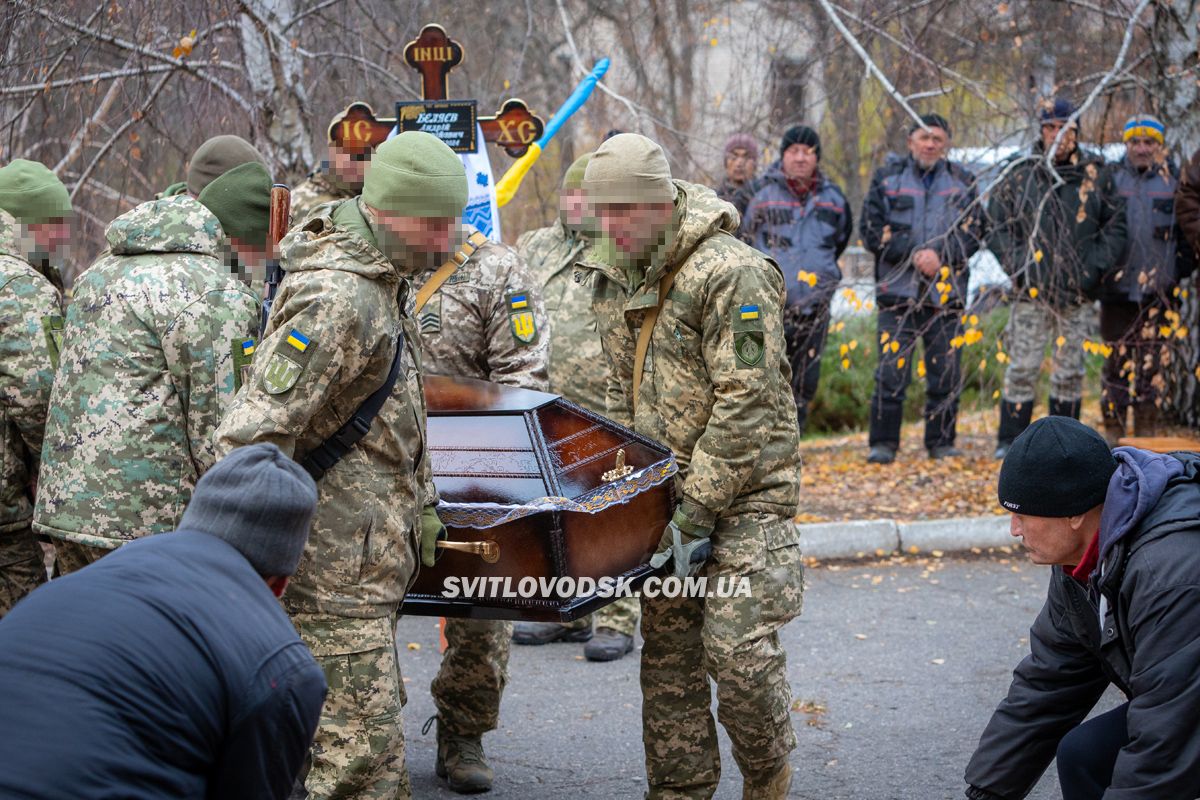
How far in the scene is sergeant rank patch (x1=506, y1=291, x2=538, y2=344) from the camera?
4871 millimetres

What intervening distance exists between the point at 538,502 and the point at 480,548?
0.22 m

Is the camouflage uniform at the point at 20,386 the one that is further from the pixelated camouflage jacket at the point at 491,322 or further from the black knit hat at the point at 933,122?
the black knit hat at the point at 933,122

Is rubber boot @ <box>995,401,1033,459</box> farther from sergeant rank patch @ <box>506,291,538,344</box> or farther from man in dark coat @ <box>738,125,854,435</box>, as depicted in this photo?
sergeant rank patch @ <box>506,291,538,344</box>

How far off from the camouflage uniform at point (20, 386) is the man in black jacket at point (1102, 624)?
3154mm

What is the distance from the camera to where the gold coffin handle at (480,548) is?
3.55 meters

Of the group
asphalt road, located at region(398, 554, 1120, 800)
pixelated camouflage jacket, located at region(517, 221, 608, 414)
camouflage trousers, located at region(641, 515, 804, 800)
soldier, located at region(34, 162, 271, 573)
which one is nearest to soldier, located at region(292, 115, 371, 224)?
soldier, located at region(34, 162, 271, 573)

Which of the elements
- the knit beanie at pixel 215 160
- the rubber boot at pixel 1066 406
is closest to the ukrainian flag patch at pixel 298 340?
the knit beanie at pixel 215 160

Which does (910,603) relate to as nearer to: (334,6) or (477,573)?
(477,573)

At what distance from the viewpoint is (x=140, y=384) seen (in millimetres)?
3760

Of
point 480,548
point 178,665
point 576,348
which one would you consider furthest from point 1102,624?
point 576,348

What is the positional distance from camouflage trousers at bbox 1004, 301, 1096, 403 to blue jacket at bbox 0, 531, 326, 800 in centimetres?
723

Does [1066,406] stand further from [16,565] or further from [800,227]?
[16,565]

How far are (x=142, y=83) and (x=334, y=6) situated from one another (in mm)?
1265

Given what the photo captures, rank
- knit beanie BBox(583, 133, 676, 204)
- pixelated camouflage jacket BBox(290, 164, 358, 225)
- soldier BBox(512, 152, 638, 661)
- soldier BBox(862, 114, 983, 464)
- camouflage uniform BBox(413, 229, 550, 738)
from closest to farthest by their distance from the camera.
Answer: knit beanie BBox(583, 133, 676, 204)
pixelated camouflage jacket BBox(290, 164, 358, 225)
camouflage uniform BBox(413, 229, 550, 738)
soldier BBox(512, 152, 638, 661)
soldier BBox(862, 114, 983, 464)
